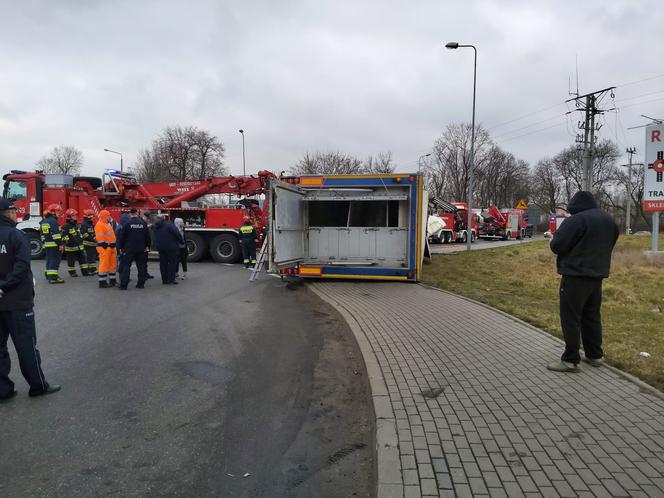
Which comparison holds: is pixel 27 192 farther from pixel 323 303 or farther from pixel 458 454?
pixel 458 454

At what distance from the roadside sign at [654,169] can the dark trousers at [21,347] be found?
20.1 m

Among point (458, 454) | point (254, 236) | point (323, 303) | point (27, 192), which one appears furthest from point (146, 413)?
point (27, 192)

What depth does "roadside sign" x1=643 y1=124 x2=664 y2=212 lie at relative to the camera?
17031mm

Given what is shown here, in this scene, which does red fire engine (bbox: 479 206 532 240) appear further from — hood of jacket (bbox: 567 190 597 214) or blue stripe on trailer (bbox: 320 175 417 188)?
hood of jacket (bbox: 567 190 597 214)

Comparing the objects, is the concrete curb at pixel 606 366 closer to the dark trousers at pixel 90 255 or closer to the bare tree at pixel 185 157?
the dark trousers at pixel 90 255

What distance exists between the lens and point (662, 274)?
12484mm

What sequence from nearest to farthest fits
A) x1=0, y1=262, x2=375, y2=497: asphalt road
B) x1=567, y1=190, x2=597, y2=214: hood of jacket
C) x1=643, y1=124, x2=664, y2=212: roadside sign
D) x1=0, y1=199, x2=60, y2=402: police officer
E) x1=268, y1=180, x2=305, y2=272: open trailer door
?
1. x1=0, y1=262, x2=375, y2=497: asphalt road
2. x1=0, y1=199, x2=60, y2=402: police officer
3. x1=567, y1=190, x2=597, y2=214: hood of jacket
4. x1=268, y1=180, x2=305, y2=272: open trailer door
5. x1=643, y1=124, x2=664, y2=212: roadside sign

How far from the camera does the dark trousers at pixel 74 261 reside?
1188 centimetres

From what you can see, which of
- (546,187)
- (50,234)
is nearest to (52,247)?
(50,234)

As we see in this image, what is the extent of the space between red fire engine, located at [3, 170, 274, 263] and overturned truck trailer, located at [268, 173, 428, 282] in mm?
4781

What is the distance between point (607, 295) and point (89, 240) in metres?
12.6

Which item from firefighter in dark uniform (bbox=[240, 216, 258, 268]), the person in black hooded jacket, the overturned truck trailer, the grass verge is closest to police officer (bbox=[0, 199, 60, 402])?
the person in black hooded jacket

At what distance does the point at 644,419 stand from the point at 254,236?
40.3 ft

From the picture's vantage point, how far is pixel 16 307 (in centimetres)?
404
